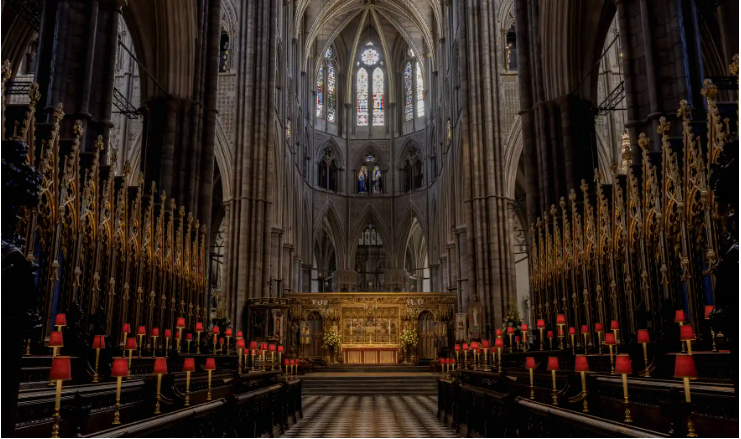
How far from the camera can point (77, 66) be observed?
1158 cm

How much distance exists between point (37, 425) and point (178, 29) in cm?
1454

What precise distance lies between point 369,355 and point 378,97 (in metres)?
24.9

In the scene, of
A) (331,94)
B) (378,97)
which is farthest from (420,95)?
(331,94)

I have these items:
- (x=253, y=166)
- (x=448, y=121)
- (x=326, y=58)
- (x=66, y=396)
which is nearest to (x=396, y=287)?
(x=448, y=121)

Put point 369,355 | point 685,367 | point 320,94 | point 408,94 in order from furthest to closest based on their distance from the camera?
point 408,94
point 320,94
point 369,355
point 685,367

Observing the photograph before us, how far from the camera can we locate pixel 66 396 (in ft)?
16.8

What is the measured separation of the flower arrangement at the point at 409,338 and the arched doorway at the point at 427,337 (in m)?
0.82

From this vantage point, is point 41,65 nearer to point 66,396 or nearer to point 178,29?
point 178,29

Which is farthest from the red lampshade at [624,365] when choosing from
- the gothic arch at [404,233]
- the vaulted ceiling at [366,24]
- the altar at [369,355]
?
the gothic arch at [404,233]

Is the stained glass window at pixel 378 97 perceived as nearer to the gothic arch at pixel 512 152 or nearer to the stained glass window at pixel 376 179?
the stained glass window at pixel 376 179

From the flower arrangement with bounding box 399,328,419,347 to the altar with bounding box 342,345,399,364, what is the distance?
62 centimetres

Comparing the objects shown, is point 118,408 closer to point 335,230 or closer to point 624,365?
point 624,365

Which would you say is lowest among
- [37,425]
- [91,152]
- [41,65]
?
[37,425]

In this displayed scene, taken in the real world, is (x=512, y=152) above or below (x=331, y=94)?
below
